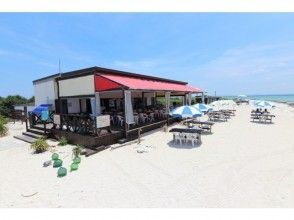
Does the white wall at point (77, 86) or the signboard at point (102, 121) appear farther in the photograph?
the white wall at point (77, 86)

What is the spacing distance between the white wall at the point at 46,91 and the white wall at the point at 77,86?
4.02 feet

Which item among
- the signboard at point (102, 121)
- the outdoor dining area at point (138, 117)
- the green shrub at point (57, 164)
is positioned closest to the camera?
the green shrub at point (57, 164)

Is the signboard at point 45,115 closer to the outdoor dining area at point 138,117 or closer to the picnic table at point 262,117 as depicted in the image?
the outdoor dining area at point 138,117

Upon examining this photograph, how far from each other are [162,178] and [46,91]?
46.6 feet

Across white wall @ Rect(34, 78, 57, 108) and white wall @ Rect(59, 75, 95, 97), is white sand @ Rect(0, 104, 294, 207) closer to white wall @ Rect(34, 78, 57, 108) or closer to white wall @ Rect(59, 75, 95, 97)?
white wall @ Rect(59, 75, 95, 97)

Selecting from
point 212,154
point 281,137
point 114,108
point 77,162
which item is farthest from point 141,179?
point 114,108

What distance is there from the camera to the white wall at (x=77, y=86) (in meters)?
12.7

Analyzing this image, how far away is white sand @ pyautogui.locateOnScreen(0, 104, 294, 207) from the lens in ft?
16.3

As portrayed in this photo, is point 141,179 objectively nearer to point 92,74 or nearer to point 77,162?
point 77,162

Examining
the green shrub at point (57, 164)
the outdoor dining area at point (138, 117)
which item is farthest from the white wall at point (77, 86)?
the green shrub at point (57, 164)

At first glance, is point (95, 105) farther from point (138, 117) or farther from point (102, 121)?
point (138, 117)

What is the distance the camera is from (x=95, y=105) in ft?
41.7
